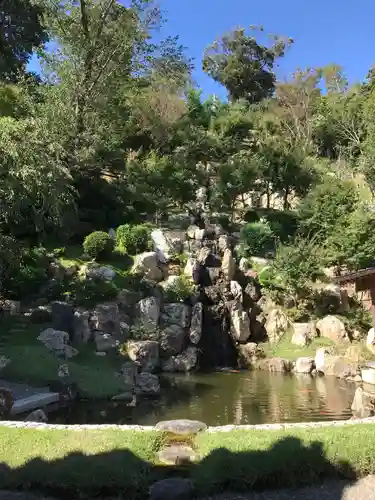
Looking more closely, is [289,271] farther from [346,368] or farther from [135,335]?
[135,335]

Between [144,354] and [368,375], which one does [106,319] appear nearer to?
[144,354]

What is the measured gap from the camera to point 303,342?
57.9 feet

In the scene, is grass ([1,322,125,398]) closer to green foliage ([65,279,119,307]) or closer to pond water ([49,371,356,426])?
pond water ([49,371,356,426])

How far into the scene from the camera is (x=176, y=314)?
1717cm

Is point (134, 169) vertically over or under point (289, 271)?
over

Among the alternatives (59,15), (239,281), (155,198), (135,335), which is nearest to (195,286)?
(239,281)

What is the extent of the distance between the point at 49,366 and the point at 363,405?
7604 millimetres

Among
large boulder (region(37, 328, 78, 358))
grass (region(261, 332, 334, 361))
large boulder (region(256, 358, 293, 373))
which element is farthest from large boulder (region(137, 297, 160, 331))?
grass (region(261, 332, 334, 361))

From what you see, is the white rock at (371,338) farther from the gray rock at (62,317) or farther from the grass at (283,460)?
the grass at (283,460)

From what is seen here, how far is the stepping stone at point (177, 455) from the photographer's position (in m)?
6.38

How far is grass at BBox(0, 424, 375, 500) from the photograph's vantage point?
5.66 m

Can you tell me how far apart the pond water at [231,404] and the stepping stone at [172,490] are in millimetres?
4247

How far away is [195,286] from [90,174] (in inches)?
350

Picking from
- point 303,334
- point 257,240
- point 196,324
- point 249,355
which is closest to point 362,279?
point 303,334
